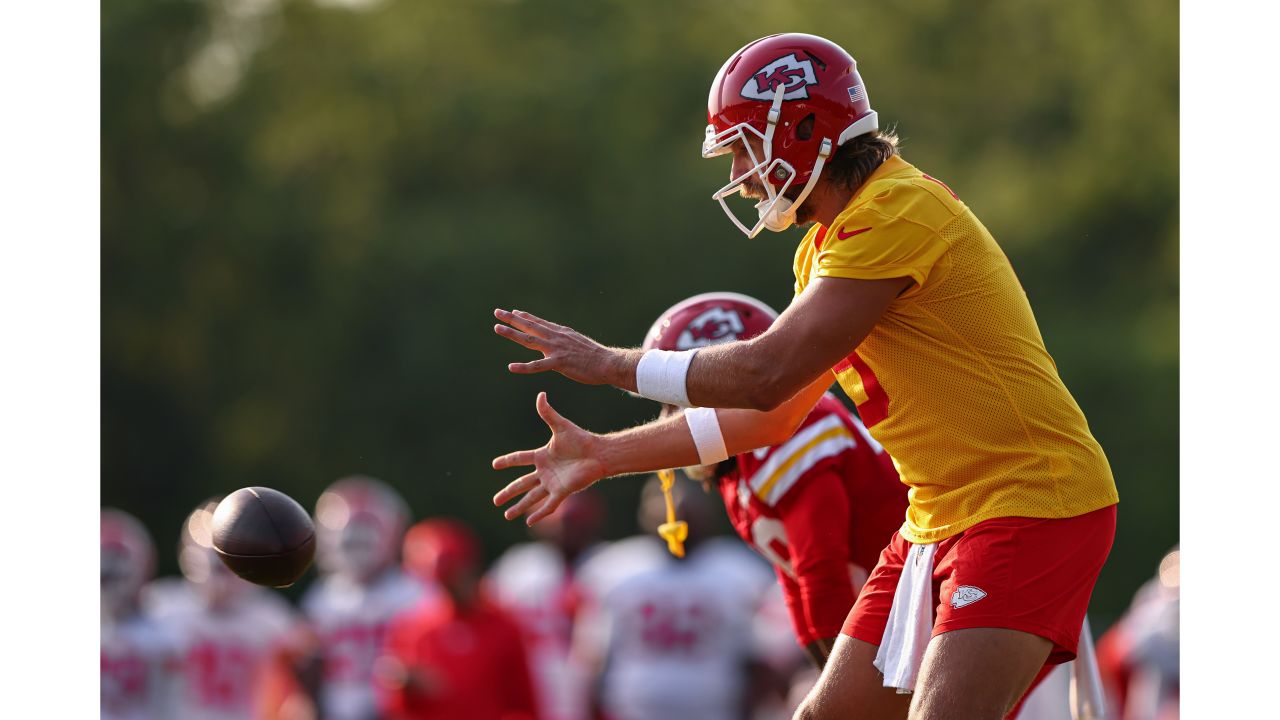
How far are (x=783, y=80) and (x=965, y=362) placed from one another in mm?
904

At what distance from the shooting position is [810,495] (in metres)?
5.25

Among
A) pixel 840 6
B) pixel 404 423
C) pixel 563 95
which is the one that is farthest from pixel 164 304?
pixel 840 6

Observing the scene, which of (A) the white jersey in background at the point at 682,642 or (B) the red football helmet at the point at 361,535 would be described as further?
(B) the red football helmet at the point at 361,535

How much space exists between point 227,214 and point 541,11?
993cm

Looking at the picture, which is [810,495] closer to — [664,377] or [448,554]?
[664,377]

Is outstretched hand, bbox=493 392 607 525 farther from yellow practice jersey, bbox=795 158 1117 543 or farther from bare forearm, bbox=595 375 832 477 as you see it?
yellow practice jersey, bbox=795 158 1117 543

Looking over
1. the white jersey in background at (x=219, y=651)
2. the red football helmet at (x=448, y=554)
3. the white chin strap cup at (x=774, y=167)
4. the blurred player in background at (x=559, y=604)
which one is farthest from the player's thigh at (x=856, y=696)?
the white jersey in background at (x=219, y=651)

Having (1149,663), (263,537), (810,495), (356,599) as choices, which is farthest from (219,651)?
(810,495)

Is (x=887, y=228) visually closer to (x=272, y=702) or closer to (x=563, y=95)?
(x=272, y=702)

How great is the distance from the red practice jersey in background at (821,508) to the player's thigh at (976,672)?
3.49 ft

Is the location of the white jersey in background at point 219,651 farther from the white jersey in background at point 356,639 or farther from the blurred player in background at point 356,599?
the white jersey in background at point 356,639

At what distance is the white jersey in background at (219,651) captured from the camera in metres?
11.9

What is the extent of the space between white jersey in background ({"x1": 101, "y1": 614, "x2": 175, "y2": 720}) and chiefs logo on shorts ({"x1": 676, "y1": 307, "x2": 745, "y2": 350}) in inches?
288

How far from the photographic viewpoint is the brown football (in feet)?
16.9
